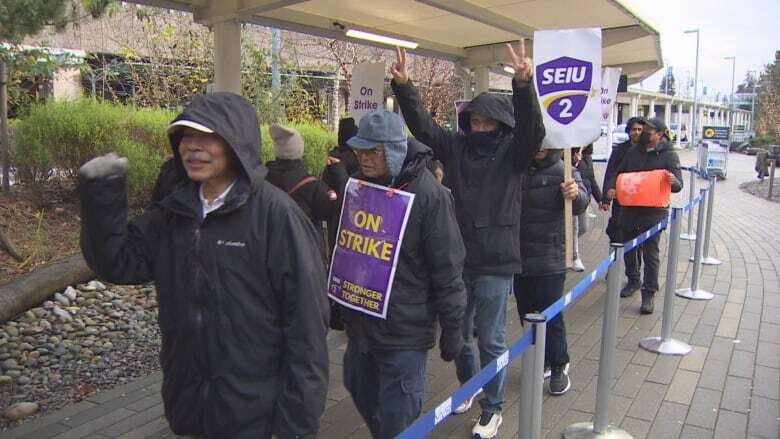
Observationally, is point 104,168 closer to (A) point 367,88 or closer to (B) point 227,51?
(B) point 227,51

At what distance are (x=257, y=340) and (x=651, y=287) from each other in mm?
5220

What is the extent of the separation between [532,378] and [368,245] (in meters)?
0.95

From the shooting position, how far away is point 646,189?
6.11 m

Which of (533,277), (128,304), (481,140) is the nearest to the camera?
(481,140)

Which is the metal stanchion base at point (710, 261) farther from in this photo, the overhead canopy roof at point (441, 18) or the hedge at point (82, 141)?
the hedge at point (82, 141)

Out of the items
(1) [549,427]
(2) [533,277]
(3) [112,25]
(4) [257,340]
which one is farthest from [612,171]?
(3) [112,25]

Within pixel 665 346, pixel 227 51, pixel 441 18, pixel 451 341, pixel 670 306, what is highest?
pixel 441 18

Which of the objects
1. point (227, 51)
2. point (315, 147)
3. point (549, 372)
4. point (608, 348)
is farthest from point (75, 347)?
point (315, 147)

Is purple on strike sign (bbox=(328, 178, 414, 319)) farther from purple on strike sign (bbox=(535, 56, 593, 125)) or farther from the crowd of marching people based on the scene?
purple on strike sign (bbox=(535, 56, 593, 125))

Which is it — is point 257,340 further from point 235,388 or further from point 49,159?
point 49,159

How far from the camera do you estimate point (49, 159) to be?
287 inches

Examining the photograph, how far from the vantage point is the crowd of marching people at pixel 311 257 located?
2.01 meters

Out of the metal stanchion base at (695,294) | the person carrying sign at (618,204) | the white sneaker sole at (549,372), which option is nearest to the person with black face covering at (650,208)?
the person carrying sign at (618,204)

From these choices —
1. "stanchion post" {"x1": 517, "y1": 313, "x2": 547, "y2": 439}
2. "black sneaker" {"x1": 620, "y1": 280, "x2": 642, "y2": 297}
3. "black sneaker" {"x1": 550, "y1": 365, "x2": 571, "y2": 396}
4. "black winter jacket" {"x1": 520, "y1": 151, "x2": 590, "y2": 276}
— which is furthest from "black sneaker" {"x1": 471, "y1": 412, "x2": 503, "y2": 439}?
"black sneaker" {"x1": 620, "y1": 280, "x2": 642, "y2": 297}
